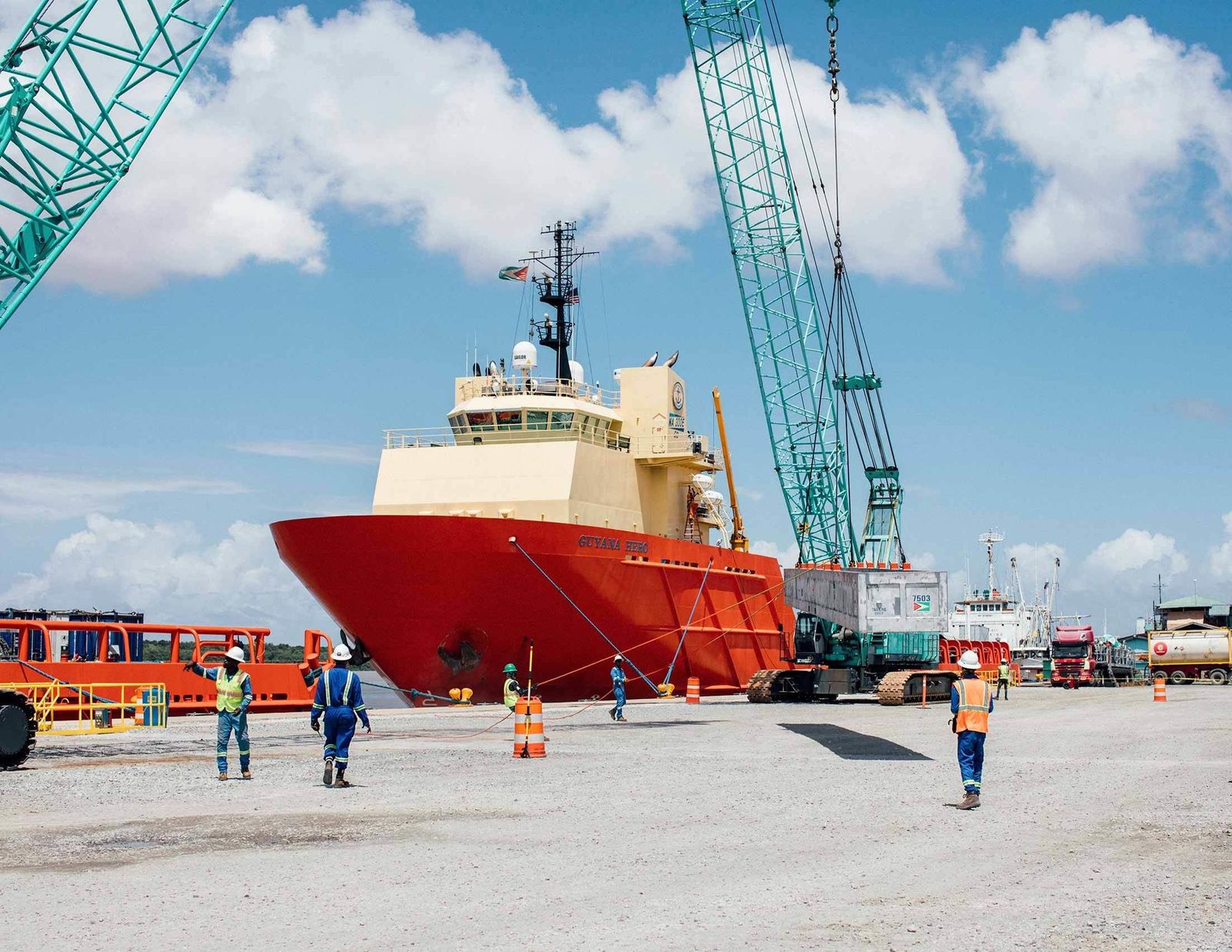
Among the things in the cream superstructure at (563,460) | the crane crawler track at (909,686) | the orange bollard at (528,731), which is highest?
the cream superstructure at (563,460)

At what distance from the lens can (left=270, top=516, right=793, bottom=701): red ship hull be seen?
29.2 metres

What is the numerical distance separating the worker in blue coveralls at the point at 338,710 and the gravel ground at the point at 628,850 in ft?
1.33

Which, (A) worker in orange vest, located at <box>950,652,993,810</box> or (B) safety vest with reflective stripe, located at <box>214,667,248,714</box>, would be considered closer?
(A) worker in orange vest, located at <box>950,652,993,810</box>

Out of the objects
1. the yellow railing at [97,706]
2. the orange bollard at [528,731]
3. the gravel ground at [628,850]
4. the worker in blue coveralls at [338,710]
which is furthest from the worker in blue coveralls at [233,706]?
the yellow railing at [97,706]

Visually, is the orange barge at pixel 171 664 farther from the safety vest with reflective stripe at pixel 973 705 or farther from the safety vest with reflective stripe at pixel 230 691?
the safety vest with reflective stripe at pixel 973 705

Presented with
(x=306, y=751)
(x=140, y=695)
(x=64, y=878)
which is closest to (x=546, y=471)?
(x=140, y=695)

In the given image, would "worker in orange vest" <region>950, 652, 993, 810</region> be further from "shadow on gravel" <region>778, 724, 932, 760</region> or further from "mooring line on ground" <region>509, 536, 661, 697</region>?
"mooring line on ground" <region>509, 536, 661, 697</region>

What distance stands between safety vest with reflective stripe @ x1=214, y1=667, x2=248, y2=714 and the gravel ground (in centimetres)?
91

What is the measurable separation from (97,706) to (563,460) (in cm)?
1573

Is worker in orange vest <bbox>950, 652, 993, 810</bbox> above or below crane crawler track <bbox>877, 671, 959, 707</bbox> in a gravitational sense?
above

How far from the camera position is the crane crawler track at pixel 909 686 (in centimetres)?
3180

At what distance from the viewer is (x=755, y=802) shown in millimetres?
12469

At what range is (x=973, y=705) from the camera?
42.2ft

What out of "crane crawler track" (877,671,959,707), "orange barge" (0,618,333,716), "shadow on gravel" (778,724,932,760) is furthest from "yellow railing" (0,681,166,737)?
"crane crawler track" (877,671,959,707)
